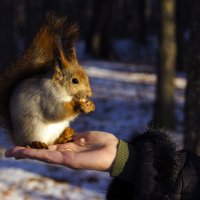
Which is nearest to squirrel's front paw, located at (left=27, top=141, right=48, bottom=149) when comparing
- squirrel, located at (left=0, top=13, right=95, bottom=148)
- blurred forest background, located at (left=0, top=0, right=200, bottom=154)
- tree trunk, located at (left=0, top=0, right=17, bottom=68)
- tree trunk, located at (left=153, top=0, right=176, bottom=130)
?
squirrel, located at (left=0, top=13, right=95, bottom=148)

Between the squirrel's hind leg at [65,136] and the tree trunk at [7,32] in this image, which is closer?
the squirrel's hind leg at [65,136]

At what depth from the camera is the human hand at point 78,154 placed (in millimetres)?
2059

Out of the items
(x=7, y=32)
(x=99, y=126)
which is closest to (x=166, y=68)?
(x=99, y=126)

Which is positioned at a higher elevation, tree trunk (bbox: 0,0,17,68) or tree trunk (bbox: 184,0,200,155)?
tree trunk (bbox: 184,0,200,155)

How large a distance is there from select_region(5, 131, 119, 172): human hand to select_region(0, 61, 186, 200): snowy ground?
8.5 inches

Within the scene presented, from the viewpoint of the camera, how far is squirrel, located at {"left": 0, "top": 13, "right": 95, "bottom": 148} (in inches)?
83.3

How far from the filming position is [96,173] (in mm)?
5047

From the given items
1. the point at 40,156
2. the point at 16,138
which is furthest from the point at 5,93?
the point at 40,156

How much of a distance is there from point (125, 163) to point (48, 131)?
0.39 metres

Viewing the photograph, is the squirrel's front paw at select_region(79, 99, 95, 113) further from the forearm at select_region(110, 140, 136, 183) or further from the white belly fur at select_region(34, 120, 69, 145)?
the forearm at select_region(110, 140, 136, 183)

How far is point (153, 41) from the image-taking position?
2211cm

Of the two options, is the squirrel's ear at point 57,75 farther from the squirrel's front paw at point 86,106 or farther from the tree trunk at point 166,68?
the tree trunk at point 166,68

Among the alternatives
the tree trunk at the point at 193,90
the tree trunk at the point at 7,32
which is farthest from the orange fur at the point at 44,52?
the tree trunk at the point at 7,32

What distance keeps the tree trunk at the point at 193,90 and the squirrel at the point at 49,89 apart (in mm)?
2465
